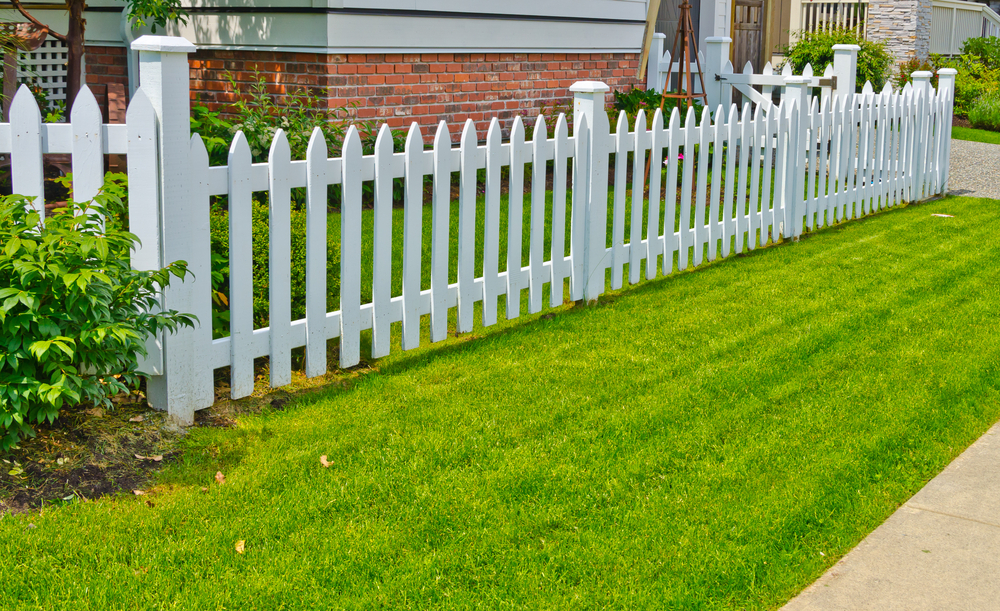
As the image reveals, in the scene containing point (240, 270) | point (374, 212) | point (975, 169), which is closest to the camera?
point (240, 270)

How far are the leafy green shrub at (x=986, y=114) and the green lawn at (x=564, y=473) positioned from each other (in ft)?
40.2

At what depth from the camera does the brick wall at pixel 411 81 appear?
8.38 meters

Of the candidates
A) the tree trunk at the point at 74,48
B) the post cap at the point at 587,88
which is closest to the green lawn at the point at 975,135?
the post cap at the point at 587,88

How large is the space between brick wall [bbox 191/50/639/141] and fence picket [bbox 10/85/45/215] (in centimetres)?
483

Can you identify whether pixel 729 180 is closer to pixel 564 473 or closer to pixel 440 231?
pixel 440 231

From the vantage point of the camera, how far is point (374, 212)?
4.49 meters

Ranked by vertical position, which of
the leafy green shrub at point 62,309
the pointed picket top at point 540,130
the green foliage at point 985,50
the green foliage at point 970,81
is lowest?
the leafy green shrub at point 62,309

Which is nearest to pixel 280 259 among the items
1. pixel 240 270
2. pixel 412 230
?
pixel 240 270

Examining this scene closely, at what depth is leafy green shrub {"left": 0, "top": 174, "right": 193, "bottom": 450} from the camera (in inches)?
128

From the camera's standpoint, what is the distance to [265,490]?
3.47m

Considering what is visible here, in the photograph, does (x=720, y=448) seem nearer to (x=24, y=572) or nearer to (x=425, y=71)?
(x=24, y=572)

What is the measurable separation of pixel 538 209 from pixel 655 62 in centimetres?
746

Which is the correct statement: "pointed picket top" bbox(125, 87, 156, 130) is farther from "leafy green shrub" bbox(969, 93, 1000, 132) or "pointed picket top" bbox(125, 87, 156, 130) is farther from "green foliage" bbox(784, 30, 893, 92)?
"leafy green shrub" bbox(969, 93, 1000, 132)

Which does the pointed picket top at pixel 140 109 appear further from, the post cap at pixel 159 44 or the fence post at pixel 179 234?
the post cap at pixel 159 44
